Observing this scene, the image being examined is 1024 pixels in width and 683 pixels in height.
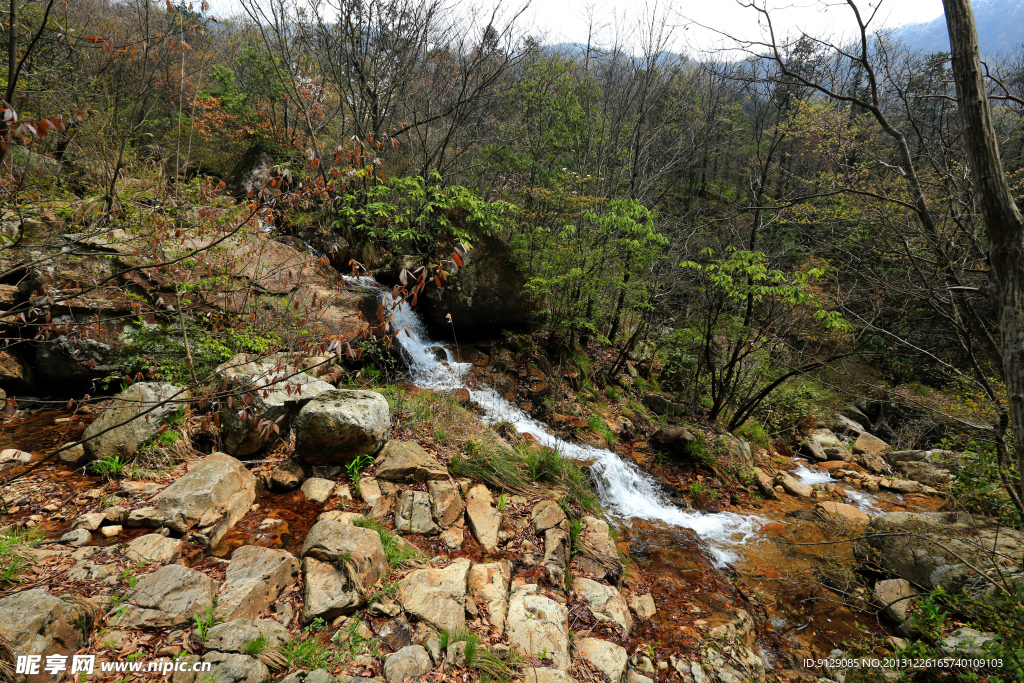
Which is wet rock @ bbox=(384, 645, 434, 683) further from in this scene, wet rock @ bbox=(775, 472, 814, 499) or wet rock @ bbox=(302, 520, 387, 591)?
wet rock @ bbox=(775, 472, 814, 499)

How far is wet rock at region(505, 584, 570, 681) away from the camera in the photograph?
333 cm

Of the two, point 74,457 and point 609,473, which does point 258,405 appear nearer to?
point 74,457

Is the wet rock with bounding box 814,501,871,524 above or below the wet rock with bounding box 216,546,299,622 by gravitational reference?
below

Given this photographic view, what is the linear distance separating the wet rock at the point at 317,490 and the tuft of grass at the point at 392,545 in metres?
0.47

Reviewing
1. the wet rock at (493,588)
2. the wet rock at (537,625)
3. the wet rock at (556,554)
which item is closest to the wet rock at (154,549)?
the wet rock at (493,588)

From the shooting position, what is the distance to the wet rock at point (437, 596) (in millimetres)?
3180

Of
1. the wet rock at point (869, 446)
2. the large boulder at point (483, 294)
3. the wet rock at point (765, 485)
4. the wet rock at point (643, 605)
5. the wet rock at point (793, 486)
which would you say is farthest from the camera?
the wet rock at point (869, 446)

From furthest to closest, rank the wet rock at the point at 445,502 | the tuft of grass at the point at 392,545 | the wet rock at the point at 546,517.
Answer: the wet rock at the point at 546,517 → the wet rock at the point at 445,502 → the tuft of grass at the point at 392,545

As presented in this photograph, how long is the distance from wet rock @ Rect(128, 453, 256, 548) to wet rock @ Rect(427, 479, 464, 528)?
170 cm

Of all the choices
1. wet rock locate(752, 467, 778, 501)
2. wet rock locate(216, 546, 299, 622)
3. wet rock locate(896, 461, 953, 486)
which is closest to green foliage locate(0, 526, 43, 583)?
wet rock locate(216, 546, 299, 622)

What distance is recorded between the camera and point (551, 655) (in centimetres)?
331

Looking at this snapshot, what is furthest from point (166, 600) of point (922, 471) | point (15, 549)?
point (922, 471)

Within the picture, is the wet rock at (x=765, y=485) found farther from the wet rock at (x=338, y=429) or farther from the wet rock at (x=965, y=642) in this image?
the wet rock at (x=338, y=429)

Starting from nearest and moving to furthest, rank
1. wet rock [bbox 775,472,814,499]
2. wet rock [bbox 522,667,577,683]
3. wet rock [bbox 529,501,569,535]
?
wet rock [bbox 522,667,577,683] < wet rock [bbox 529,501,569,535] < wet rock [bbox 775,472,814,499]
